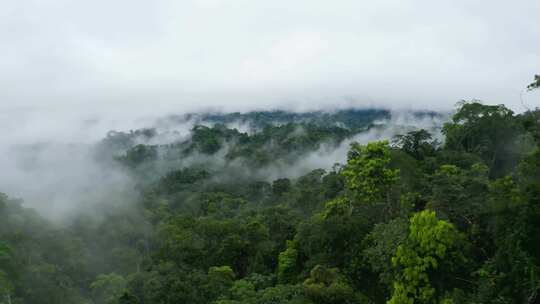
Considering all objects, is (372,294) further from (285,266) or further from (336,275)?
(285,266)

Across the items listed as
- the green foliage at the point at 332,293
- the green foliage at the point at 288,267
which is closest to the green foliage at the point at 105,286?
the green foliage at the point at 288,267

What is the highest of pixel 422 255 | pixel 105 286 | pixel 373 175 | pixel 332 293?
pixel 373 175

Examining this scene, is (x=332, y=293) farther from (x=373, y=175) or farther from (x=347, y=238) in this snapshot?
(x=373, y=175)

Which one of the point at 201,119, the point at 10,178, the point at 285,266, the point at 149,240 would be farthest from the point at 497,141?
the point at 201,119

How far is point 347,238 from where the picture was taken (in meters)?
23.3

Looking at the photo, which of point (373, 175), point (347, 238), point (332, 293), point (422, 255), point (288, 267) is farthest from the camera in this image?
point (288, 267)

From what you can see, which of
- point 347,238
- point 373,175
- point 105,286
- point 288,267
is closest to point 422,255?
point 347,238

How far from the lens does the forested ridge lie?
671 inches

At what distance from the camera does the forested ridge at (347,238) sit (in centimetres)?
1705

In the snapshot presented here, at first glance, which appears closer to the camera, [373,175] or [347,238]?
[347,238]

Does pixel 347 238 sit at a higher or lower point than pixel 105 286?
higher

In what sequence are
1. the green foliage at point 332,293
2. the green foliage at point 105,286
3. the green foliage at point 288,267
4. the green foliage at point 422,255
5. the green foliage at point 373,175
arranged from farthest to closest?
1. the green foliage at point 105,286
2. the green foliage at point 288,267
3. the green foliage at point 373,175
4. the green foliage at point 332,293
5. the green foliage at point 422,255

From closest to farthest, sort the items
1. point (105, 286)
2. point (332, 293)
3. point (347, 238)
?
point (332, 293), point (347, 238), point (105, 286)

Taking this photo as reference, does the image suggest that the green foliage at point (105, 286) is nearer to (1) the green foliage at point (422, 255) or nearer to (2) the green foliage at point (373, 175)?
(2) the green foliage at point (373, 175)
